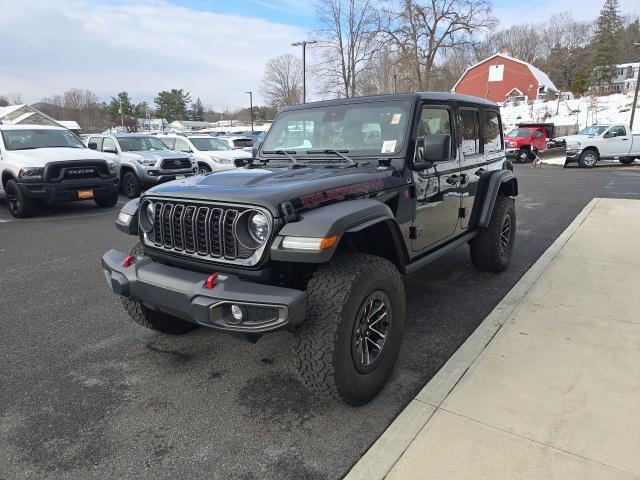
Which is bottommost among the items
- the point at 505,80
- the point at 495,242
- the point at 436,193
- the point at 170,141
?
the point at 495,242

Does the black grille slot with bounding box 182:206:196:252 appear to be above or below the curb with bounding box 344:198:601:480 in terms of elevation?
above

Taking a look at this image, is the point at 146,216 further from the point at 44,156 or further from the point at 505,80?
the point at 505,80

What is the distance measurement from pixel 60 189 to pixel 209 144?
5.81 metres

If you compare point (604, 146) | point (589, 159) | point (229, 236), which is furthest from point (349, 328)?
point (604, 146)

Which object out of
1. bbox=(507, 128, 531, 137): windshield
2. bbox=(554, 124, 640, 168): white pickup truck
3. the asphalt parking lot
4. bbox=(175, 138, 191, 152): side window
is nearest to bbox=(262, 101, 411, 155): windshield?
the asphalt parking lot

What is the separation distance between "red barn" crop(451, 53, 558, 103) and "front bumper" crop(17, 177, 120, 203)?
56.5 m

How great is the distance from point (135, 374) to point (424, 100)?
299 cm

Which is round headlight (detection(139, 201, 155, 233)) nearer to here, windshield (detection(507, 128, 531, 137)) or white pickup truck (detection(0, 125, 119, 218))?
white pickup truck (detection(0, 125, 119, 218))

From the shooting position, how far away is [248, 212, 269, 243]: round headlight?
2.48m

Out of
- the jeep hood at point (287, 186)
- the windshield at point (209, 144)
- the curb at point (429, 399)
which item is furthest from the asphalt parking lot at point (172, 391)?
the windshield at point (209, 144)

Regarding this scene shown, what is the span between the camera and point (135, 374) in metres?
3.12

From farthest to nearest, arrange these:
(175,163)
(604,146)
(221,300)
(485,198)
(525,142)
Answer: (525,142) < (604,146) < (175,163) < (485,198) < (221,300)

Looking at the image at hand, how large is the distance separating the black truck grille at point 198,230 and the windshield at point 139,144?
10345 millimetres

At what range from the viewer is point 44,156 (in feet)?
29.1
